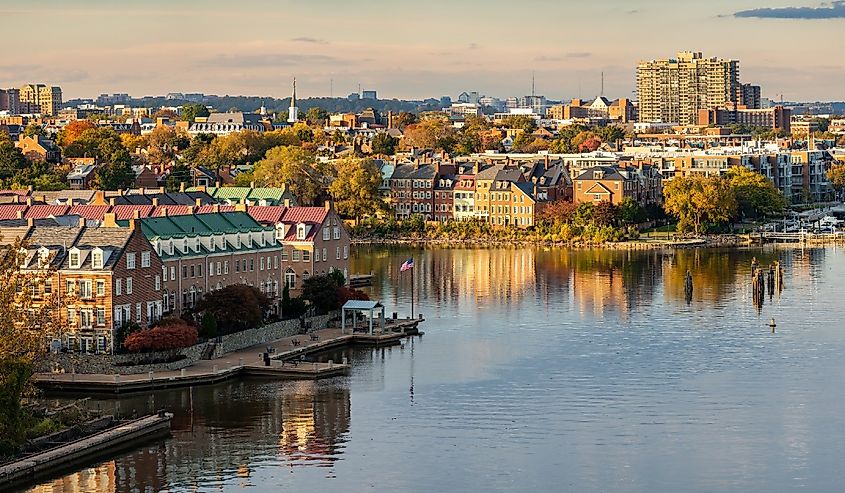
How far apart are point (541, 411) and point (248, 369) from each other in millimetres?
7738

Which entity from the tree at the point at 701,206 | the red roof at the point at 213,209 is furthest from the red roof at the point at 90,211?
the tree at the point at 701,206

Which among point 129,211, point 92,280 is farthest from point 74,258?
point 129,211

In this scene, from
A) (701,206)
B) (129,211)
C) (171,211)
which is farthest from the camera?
(701,206)

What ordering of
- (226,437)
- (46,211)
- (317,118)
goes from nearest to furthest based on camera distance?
(226,437) < (46,211) < (317,118)

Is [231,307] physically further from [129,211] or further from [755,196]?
[755,196]

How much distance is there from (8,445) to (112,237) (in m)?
11.0

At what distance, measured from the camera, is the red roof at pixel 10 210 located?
173 ft

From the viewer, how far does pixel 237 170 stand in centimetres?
9894

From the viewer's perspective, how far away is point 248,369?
40.1m

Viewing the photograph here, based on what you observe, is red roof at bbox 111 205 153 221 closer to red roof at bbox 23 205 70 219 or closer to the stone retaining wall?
red roof at bbox 23 205 70 219

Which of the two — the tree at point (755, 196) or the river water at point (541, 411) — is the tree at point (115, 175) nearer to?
the river water at point (541, 411)

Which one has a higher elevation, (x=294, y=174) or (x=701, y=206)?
(x=294, y=174)

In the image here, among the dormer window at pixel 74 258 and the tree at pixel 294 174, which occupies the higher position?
the tree at pixel 294 174

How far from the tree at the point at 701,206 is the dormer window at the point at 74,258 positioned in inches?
2086
